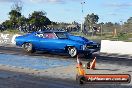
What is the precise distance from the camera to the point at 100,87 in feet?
35.1

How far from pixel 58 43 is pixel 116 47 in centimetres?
574

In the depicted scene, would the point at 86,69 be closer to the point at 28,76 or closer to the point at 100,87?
the point at 28,76

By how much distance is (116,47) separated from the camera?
23.8m

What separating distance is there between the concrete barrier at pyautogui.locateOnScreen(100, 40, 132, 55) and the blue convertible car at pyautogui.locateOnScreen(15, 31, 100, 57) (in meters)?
4.32

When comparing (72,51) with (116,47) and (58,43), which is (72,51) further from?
(116,47)

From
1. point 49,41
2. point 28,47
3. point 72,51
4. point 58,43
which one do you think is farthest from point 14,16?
point 72,51

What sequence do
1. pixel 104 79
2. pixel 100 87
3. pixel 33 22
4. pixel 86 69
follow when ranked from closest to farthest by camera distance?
1. pixel 104 79
2. pixel 100 87
3. pixel 86 69
4. pixel 33 22

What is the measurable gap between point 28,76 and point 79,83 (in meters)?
2.56

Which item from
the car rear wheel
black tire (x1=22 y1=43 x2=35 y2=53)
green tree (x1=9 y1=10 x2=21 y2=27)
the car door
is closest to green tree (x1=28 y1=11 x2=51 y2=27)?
green tree (x1=9 y1=10 x2=21 y2=27)

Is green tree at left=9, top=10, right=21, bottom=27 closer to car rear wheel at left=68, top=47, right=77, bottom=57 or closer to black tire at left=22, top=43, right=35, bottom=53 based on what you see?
black tire at left=22, top=43, right=35, bottom=53

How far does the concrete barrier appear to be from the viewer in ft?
76.2

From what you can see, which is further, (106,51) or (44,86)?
(106,51)

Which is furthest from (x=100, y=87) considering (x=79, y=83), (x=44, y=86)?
(x=44, y=86)

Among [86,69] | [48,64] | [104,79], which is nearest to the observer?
[104,79]
